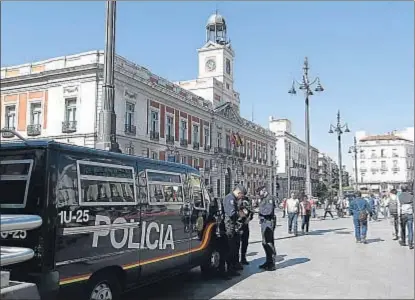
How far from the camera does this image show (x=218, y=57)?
62.6m

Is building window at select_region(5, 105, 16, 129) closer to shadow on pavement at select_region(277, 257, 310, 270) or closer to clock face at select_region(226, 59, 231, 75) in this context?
clock face at select_region(226, 59, 231, 75)

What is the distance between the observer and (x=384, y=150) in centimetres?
9762

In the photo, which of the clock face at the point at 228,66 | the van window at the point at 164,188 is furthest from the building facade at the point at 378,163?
the van window at the point at 164,188

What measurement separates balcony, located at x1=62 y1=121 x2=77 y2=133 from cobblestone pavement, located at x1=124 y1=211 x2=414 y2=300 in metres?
27.3

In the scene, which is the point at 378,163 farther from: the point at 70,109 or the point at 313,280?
the point at 313,280

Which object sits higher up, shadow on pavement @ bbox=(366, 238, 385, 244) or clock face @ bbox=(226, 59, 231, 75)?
clock face @ bbox=(226, 59, 231, 75)

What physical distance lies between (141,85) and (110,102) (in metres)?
31.3

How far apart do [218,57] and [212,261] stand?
55.8 metres

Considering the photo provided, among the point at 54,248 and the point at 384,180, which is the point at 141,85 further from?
the point at 384,180

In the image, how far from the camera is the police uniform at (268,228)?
9.62 m

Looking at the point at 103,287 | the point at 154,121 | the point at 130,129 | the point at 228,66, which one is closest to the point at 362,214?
the point at 103,287

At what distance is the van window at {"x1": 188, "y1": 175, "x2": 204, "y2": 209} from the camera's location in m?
8.38

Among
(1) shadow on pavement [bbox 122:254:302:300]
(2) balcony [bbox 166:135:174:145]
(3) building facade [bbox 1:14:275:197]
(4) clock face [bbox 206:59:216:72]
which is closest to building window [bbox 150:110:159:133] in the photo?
(3) building facade [bbox 1:14:275:197]

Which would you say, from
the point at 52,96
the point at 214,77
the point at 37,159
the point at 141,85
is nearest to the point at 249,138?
the point at 214,77
